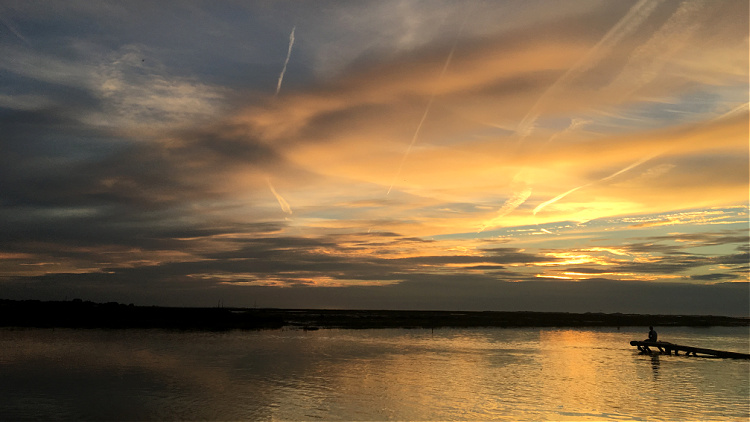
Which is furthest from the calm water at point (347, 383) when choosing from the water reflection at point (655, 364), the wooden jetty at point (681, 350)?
the wooden jetty at point (681, 350)

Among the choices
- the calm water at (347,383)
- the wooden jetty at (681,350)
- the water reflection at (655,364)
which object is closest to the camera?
the calm water at (347,383)

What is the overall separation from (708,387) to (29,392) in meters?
37.9

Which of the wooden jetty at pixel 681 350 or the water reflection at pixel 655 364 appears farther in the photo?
the wooden jetty at pixel 681 350

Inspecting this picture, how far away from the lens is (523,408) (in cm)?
2423

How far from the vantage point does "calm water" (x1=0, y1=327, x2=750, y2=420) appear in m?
23.0

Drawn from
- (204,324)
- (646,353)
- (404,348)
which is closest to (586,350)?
(646,353)

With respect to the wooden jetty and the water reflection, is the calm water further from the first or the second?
the wooden jetty

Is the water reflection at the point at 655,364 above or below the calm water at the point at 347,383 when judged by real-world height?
below

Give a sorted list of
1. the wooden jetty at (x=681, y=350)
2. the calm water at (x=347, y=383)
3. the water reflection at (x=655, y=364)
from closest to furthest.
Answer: the calm water at (x=347, y=383)
the water reflection at (x=655, y=364)
the wooden jetty at (x=681, y=350)

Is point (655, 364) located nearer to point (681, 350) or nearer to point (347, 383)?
point (681, 350)

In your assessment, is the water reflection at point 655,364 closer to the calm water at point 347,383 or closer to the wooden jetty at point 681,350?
the calm water at point 347,383

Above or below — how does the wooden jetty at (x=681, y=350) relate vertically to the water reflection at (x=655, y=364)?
above

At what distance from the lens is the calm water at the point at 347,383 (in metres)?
23.0

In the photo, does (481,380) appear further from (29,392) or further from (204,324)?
(204,324)
